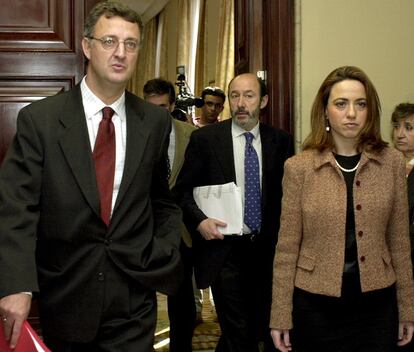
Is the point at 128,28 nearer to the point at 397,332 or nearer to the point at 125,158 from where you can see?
the point at 125,158

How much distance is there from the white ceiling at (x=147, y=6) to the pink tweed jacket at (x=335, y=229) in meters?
9.71

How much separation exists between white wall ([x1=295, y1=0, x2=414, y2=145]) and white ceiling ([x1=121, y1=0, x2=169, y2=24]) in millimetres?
8384

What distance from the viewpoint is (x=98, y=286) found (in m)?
2.04

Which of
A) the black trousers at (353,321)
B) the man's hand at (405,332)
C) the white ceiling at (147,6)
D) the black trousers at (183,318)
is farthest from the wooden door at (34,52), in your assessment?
the white ceiling at (147,6)

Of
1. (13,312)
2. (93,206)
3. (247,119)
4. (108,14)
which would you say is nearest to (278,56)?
(247,119)

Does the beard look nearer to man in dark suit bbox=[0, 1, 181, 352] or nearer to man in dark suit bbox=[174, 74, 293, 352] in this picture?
man in dark suit bbox=[174, 74, 293, 352]

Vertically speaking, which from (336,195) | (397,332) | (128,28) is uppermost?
(128,28)

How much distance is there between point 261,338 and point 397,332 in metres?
1.10

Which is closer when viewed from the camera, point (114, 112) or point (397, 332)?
point (114, 112)

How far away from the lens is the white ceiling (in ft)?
38.4

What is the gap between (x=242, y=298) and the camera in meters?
3.29

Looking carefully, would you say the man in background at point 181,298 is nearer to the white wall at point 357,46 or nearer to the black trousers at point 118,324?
the white wall at point 357,46

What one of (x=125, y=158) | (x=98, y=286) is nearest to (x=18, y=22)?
(x=125, y=158)

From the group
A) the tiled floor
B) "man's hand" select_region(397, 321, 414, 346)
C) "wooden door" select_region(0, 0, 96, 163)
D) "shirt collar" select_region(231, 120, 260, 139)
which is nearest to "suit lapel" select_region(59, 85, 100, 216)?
"wooden door" select_region(0, 0, 96, 163)
